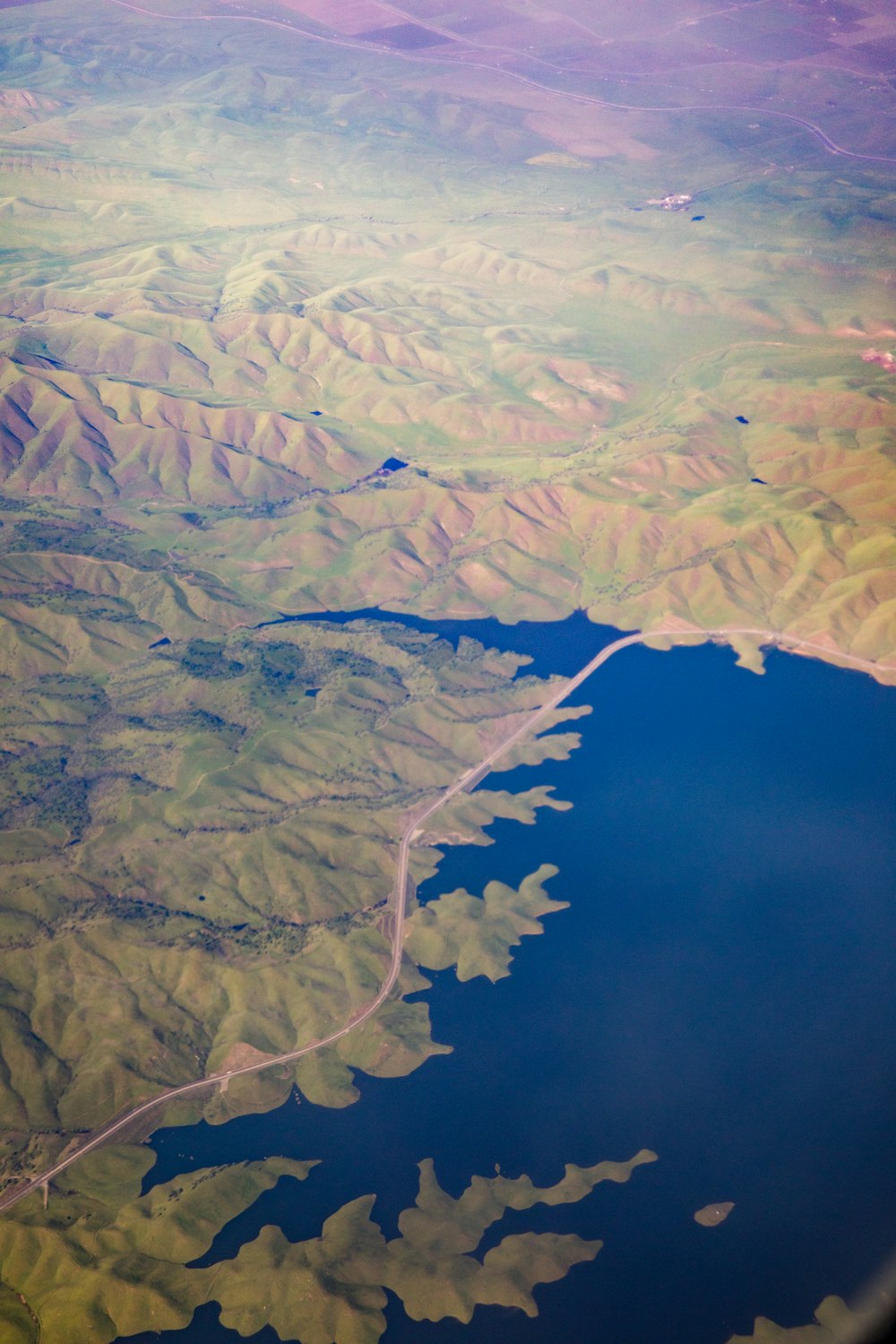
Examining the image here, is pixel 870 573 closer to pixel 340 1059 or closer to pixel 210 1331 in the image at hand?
pixel 340 1059

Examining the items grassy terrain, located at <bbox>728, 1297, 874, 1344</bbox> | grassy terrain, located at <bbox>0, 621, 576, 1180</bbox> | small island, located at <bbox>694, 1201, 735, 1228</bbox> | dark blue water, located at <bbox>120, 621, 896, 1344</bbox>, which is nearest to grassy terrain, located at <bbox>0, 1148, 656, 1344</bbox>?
dark blue water, located at <bbox>120, 621, 896, 1344</bbox>

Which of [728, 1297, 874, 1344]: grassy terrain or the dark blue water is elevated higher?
[728, 1297, 874, 1344]: grassy terrain

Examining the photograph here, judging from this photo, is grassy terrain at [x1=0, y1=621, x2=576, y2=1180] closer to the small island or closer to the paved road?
the paved road

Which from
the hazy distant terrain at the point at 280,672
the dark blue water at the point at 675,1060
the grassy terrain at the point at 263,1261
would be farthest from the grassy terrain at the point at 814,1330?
the hazy distant terrain at the point at 280,672

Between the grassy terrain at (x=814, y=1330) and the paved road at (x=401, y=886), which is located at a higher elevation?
the grassy terrain at (x=814, y=1330)

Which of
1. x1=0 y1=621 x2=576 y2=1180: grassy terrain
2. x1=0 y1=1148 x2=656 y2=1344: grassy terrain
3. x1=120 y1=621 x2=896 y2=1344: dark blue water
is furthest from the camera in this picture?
x1=0 y1=621 x2=576 y2=1180: grassy terrain

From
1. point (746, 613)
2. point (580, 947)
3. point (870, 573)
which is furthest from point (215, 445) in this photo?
point (580, 947)

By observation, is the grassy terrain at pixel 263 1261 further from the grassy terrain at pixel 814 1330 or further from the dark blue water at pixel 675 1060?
the grassy terrain at pixel 814 1330
